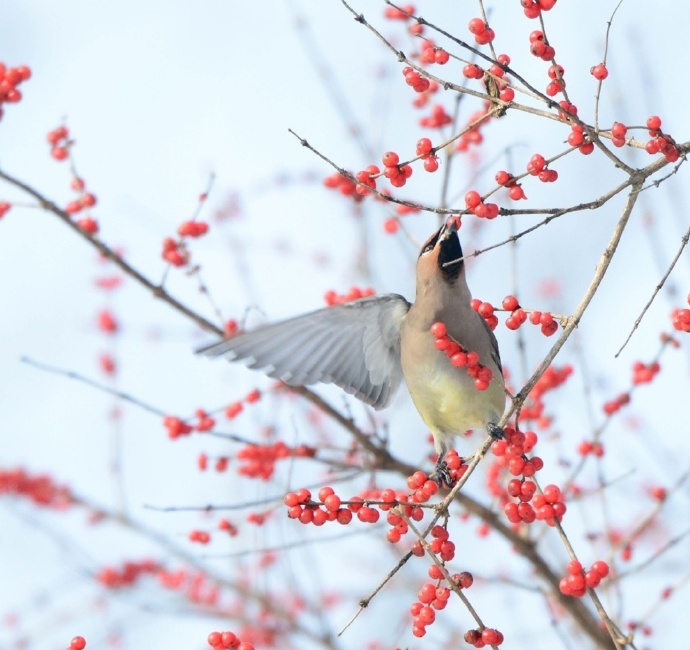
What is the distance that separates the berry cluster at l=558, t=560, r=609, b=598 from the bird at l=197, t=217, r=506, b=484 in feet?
2.23

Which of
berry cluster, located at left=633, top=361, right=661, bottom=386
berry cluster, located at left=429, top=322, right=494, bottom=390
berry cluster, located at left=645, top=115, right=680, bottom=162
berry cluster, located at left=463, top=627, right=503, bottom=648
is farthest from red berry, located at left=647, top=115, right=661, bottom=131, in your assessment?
berry cluster, located at left=633, top=361, right=661, bottom=386

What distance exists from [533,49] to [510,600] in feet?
9.97

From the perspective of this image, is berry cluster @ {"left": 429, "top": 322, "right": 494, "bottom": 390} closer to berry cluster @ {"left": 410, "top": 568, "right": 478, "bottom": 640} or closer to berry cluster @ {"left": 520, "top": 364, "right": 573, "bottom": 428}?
berry cluster @ {"left": 410, "top": 568, "right": 478, "bottom": 640}

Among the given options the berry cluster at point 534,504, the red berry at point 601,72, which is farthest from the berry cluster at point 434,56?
the berry cluster at point 534,504

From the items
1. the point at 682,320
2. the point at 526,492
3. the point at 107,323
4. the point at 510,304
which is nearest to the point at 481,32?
the point at 510,304

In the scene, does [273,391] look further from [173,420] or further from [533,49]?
[533,49]

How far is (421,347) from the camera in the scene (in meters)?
2.98

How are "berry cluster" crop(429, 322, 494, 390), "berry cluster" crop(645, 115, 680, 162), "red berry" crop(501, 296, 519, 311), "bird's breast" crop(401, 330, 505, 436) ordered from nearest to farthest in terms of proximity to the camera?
"berry cluster" crop(645, 115, 680, 162) → "red berry" crop(501, 296, 519, 311) → "berry cluster" crop(429, 322, 494, 390) → "bird's breast" crop(401, 330, 505, 436)

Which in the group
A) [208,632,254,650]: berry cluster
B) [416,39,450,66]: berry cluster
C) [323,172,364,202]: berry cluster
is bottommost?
[208,632,254,650]: berry cluster

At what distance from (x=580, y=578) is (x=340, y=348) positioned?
124 centimetres

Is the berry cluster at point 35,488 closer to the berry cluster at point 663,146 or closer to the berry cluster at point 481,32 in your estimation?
the berry cluster at point 481,32

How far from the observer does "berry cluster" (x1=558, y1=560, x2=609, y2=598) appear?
2096mm

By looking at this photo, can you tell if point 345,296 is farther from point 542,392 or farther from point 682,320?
point 682,320

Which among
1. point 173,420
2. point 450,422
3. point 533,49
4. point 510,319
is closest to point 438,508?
point 510,319
